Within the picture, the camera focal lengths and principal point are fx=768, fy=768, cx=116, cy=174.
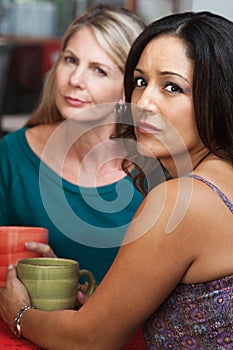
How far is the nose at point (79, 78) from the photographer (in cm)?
204

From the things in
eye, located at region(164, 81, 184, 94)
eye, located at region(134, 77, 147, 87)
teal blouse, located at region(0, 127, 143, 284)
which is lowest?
teal blouse, located at region(0, 127, 143, 284)

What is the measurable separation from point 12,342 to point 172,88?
0.56m

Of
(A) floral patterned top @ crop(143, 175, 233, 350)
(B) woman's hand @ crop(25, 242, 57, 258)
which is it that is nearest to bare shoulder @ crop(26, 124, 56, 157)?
(B) woman's hand @ crop(25, 242, 57, 258)

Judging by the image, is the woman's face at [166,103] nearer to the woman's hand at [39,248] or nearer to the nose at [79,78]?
the woman's hand at [39,248]

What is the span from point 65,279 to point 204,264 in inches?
12.2

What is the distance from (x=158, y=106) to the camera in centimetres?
138

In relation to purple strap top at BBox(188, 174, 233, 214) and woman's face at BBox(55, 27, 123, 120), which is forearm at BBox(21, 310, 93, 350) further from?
woman's face at BBox(55, 27, 123, 120)

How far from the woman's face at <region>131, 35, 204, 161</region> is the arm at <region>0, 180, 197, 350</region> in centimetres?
12

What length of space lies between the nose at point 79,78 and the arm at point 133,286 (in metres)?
0.78

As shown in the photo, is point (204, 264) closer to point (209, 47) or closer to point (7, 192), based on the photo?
point (209, 47)

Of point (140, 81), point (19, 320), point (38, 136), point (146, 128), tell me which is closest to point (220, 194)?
point (146, 128)

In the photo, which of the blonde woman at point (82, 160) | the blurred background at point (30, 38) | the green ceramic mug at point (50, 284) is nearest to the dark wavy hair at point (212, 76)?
the green ceramic mug at point (50, 284)

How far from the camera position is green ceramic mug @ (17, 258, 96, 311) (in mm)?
1453

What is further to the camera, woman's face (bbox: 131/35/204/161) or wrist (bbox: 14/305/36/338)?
wrist (bbox: 14/305/36/338)
